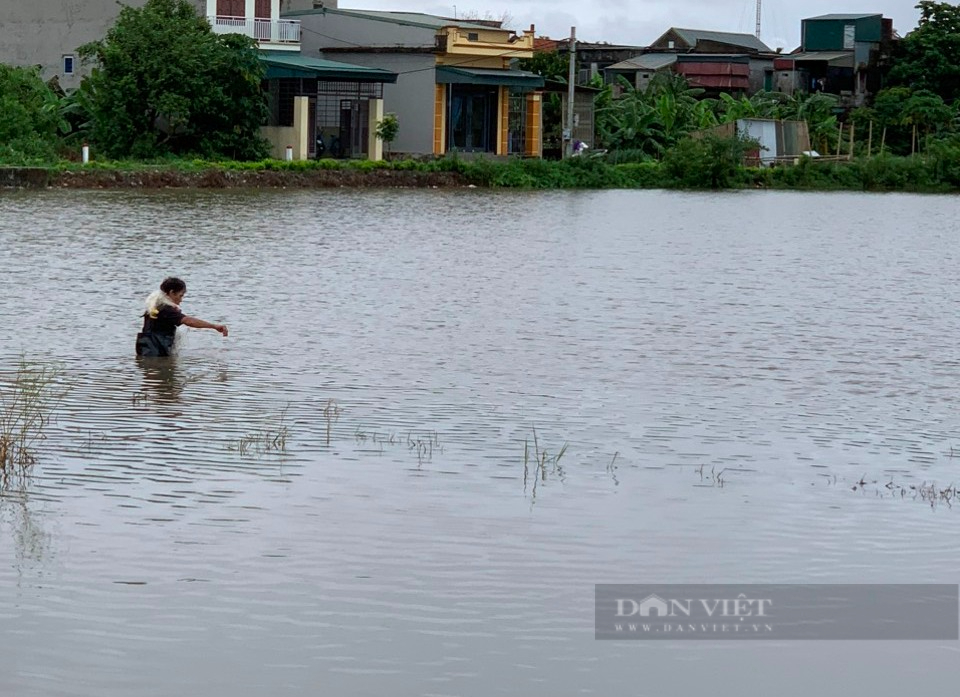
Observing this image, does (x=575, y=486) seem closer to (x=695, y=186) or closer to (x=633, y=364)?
(x=633, y=364)

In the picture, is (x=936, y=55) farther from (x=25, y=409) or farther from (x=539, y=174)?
(x=25, y=409)

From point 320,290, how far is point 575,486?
11470mm

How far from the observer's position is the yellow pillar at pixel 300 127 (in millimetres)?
47656

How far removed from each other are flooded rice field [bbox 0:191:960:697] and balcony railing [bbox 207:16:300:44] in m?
27.8

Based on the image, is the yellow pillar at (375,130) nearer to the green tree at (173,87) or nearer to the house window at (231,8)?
the house window at (231,8)

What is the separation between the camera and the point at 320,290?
20.4 m

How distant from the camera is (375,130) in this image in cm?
5016

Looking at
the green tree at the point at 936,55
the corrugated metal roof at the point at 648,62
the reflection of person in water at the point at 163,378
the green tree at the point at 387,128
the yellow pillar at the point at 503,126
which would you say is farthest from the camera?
the corrugated metal roof at the point at 648,62

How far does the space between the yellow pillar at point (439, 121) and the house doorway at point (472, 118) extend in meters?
0.53

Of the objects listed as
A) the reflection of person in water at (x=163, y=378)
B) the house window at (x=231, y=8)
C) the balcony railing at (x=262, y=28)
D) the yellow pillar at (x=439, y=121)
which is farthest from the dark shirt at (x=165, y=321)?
the yellow pillar at (x=439, y=121)

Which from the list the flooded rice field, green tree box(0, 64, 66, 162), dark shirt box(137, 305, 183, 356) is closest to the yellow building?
green tree box(0, 64, 66, 162)

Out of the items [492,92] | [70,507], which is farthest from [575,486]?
[492,92]

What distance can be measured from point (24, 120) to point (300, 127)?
33.6 ft

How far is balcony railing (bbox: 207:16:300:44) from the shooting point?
49000 millimetres
